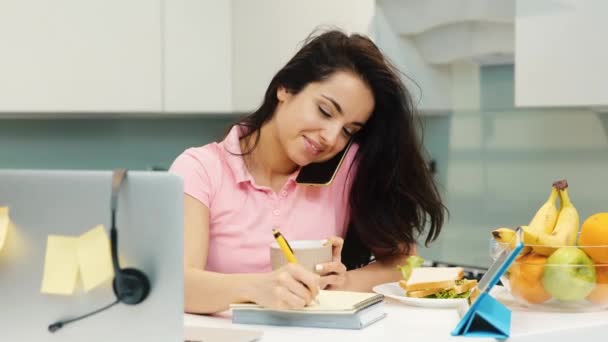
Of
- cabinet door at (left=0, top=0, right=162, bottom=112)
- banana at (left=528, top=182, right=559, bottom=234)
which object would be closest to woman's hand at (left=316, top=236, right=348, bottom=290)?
banana at (left=528, top=182, right=559, bottom=234)

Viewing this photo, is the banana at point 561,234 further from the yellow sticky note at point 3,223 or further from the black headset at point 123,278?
the yellow sticky note at point 3,223

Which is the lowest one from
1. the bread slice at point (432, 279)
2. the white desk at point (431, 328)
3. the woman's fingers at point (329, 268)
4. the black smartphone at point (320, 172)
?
the white desk at point (431, 328)

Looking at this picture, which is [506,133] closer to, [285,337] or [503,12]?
[503,12]

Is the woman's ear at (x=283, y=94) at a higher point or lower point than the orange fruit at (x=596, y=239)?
higher

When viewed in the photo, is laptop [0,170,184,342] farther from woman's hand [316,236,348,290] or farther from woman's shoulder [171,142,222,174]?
woman's shoulder [171,142,222,174]

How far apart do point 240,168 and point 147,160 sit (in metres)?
1.41

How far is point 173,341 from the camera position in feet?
4.16

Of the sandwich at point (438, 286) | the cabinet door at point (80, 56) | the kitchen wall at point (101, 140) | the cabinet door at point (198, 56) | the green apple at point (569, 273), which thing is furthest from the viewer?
the kitchen wall at point (101, 140)

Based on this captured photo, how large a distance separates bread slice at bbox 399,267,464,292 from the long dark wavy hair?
0.35m

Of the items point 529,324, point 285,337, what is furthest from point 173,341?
point 529,324

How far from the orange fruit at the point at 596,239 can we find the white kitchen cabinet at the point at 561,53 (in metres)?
0.79


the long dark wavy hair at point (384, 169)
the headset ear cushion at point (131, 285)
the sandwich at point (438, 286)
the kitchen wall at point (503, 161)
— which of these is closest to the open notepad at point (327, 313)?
the sandwich at point (438, 286)

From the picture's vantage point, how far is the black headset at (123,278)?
4.05 feet

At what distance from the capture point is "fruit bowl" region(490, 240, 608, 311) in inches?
62.4
